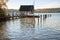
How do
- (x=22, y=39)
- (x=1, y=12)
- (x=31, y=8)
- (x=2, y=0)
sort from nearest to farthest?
(x=22, y=39) → (x=1, y=12) → (x=2, y=0) → (x=31, y=8)

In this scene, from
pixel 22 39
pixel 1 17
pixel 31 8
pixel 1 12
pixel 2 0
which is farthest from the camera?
pixel 31 8

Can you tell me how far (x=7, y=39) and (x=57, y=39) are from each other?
4.19 meters

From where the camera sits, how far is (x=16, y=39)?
17.0 metres

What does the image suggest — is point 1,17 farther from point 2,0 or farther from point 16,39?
point 16,39

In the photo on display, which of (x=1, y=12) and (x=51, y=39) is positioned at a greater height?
(x=51, y=39)

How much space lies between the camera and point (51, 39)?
1703cm

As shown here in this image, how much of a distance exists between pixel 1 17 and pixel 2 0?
7.84 m

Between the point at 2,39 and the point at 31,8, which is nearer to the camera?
the point at 2,39

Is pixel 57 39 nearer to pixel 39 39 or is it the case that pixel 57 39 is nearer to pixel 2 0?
pixel 39 39

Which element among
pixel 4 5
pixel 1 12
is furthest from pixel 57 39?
pixel 4 5

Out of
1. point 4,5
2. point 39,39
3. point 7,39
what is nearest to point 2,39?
point 7,39

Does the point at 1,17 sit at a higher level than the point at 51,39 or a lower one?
lower

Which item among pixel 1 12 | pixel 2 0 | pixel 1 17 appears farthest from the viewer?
pixel 2 0

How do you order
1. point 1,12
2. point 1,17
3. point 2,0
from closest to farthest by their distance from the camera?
point 1,17 → point 1,12 → point 2,0
